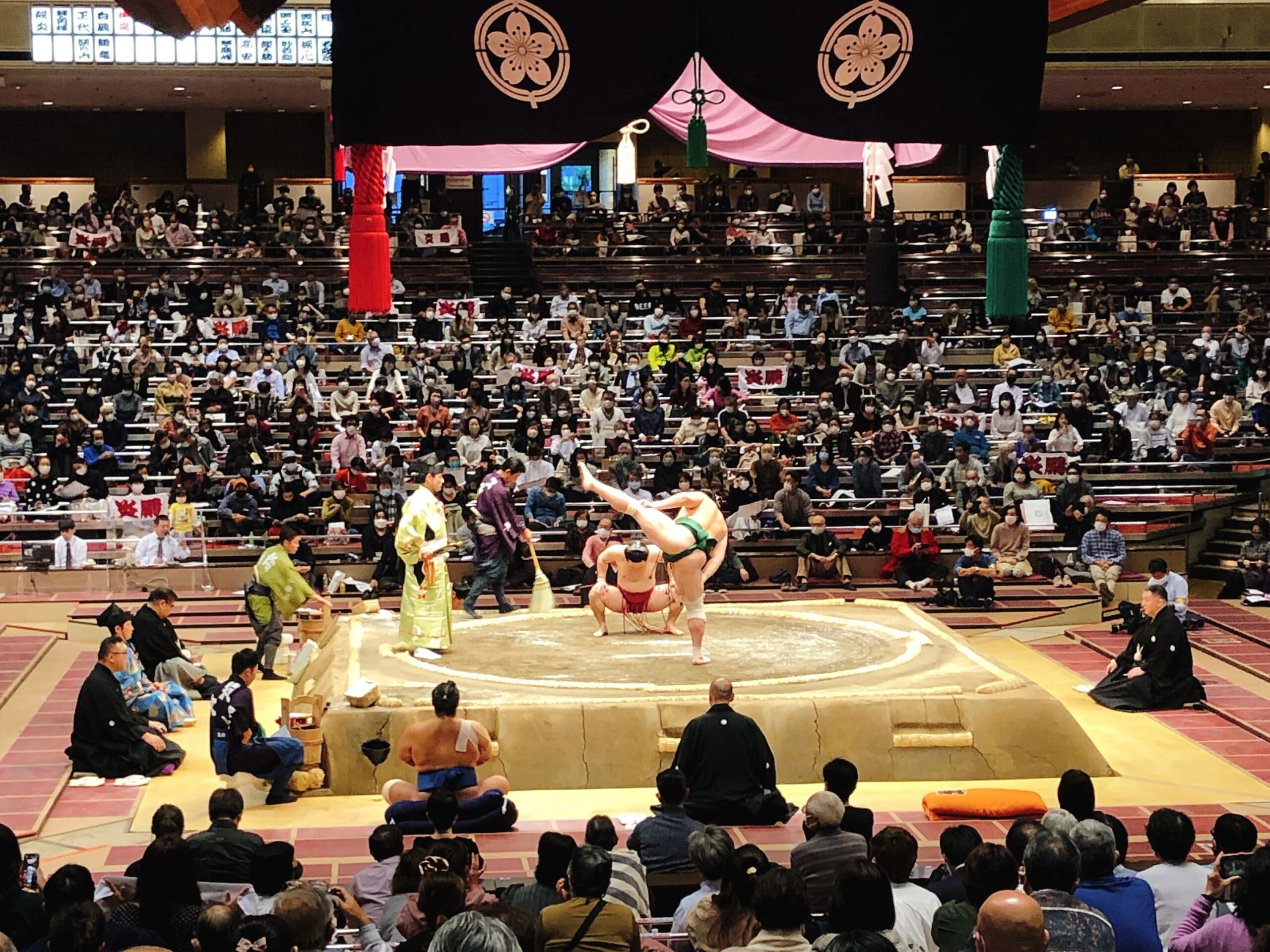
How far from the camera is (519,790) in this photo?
6352mm

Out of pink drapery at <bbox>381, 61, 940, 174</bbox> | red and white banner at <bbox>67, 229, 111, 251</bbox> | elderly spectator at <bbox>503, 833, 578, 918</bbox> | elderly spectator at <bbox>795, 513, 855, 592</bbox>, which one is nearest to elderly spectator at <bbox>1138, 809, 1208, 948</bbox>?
elderly spectator at <bbox>503, 833, 578, 918</bbox>

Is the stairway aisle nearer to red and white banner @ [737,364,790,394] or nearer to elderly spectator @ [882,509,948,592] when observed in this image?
red and white banner @ [737,364,790,394]

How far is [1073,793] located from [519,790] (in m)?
2.68

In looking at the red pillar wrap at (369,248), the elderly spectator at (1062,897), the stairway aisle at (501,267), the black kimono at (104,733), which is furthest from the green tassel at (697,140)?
the stairway aisle at (501,267)

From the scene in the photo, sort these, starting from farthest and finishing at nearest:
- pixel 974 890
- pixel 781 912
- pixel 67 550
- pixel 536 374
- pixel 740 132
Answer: pixel 536 374 < pixel 67 550 < pixel 740 132 < pixel 974 890 < pixel 781 912

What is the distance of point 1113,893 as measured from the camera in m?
3.39

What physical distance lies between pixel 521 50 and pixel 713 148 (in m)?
1.62

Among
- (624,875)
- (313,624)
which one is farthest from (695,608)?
(624,875)

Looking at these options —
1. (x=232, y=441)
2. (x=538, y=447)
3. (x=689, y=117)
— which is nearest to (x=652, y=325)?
(x=538, y=447)

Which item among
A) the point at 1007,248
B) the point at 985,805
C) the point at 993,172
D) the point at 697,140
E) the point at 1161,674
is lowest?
the point at 985,805

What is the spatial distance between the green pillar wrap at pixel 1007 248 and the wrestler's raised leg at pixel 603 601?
309cm

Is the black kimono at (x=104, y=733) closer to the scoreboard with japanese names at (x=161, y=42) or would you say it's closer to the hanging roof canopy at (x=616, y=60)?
the hanging roof canopy at (x=616, y=60)

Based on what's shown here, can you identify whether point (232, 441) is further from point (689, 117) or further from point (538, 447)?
point (689, 117)

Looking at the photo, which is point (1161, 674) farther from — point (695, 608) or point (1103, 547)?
point (1103, 547)
